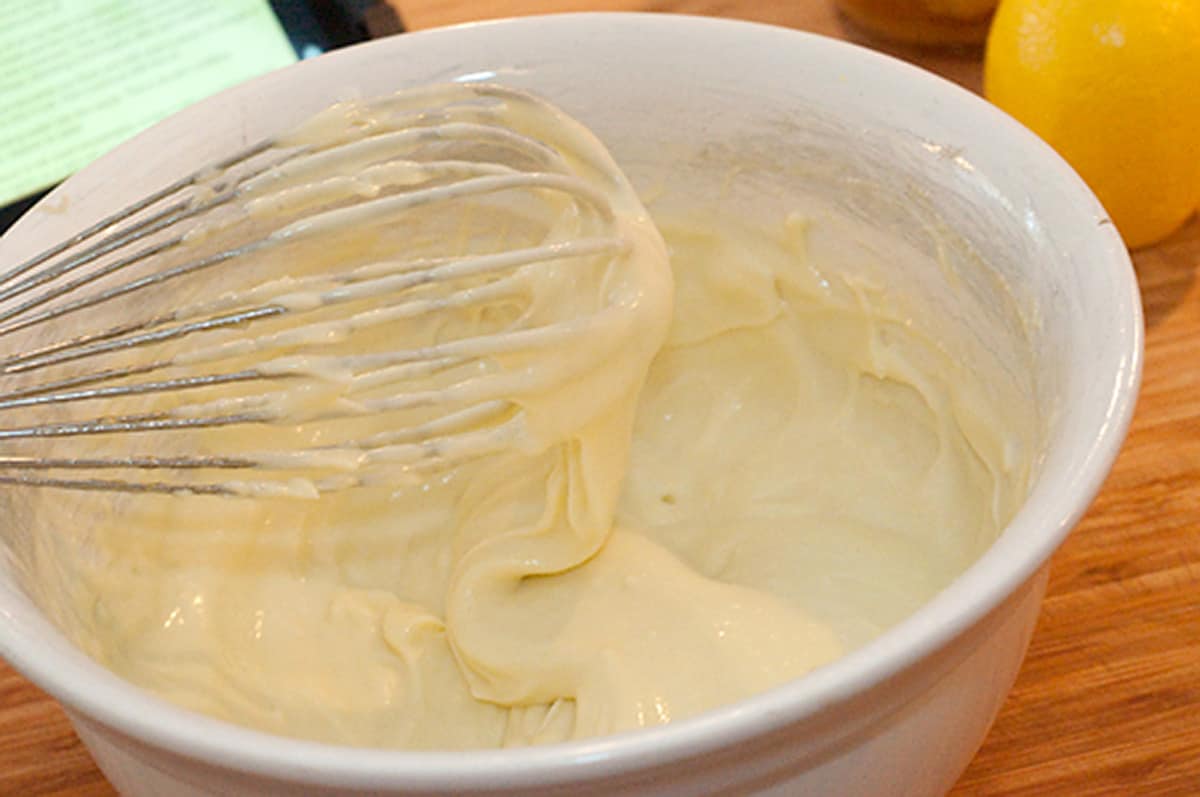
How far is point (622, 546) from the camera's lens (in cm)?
67

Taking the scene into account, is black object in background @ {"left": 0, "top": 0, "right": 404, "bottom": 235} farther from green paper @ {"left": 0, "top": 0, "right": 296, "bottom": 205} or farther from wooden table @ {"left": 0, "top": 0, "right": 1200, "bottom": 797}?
wooden table @ {"left": 0, "top": 0, "right": 1200, "bottom": 797}

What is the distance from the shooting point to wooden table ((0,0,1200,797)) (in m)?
0.56

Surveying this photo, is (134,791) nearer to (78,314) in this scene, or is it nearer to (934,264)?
(78,314)

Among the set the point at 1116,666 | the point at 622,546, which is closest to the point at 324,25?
the point at 622,546

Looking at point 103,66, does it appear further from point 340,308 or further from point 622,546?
point 622,546

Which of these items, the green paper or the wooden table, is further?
the green paper

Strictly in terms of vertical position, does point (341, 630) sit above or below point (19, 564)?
below

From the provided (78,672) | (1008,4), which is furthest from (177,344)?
(1008,4)

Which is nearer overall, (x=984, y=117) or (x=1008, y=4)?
(x=984, y=117)

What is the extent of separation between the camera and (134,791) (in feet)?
1.45

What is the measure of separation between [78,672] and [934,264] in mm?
439

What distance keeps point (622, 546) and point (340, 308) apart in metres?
0.21

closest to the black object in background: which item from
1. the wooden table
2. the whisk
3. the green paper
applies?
the green paper

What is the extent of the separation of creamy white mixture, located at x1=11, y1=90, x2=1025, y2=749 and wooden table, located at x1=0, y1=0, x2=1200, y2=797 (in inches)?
2.9
